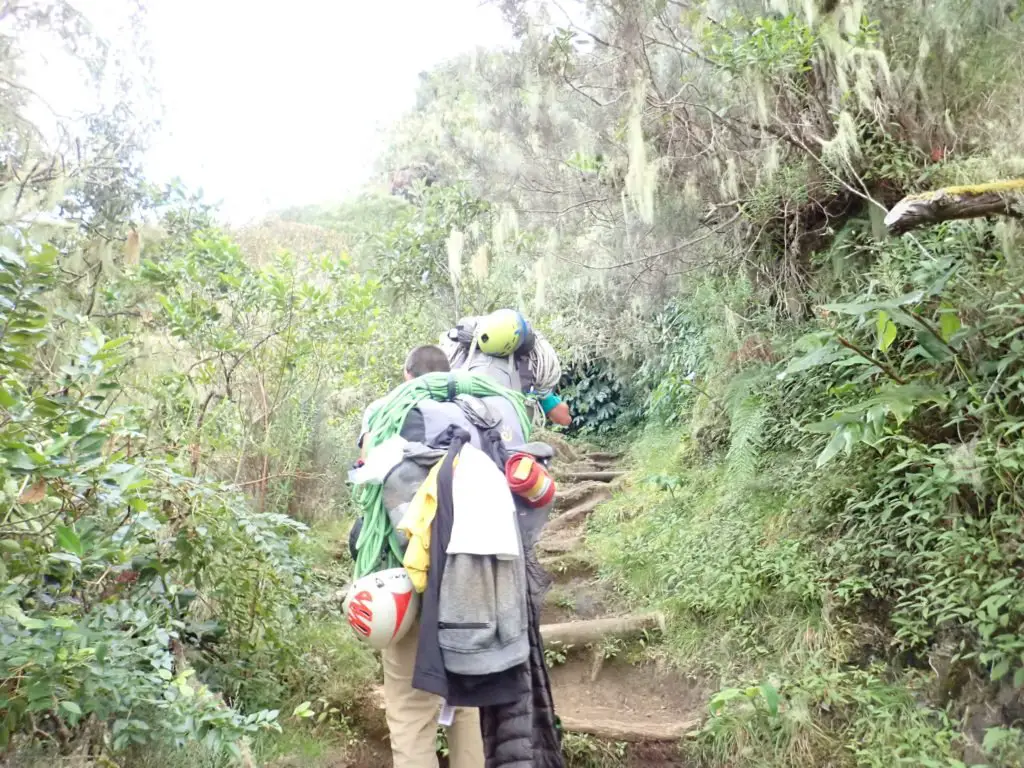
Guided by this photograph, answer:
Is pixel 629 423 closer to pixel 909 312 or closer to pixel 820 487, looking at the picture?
pixel 820 487

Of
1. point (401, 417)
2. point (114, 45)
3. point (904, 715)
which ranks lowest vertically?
point (904, 715)

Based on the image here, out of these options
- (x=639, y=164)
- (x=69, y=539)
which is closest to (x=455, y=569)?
(x=69, y=539)

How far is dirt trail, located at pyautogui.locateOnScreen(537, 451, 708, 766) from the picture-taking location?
3.11m

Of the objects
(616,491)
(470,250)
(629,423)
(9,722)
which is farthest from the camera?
(629,423)

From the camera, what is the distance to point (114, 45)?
4453 millimetres

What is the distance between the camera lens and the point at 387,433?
2.38m

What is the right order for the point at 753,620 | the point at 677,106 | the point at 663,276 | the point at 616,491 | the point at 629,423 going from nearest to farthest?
the point at 753,620
the point at 677,106
the point at 663,276
the point at 616,491
the point at 629,423

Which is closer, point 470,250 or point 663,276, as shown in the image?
point 470,250

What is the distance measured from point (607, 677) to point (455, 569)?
84.7 inches

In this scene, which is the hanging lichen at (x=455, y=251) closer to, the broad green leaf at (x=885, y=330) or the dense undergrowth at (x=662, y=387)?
the dense undergrowth at (x=662, y=387)

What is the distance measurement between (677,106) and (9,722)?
14.2 ft

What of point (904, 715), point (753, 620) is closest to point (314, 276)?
point (753, 620)

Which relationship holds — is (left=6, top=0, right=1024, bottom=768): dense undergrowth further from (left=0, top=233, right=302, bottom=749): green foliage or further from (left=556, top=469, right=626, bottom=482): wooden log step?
(left=556, top=469, right=626, bottom=482): wooden log step

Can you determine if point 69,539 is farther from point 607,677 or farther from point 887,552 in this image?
point 607,677
